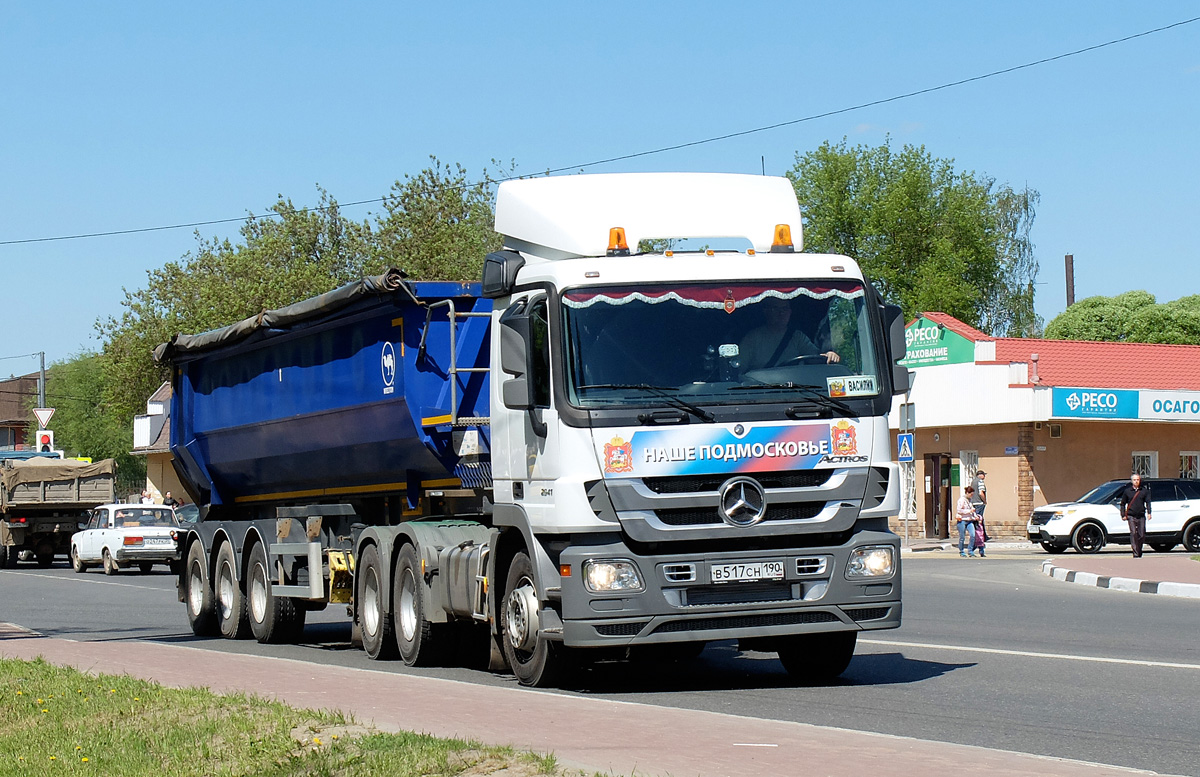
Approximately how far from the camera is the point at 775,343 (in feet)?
34.9

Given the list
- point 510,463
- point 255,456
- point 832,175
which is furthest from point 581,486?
point 832,175

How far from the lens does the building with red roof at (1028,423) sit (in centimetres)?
4269

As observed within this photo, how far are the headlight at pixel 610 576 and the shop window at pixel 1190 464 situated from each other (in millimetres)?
38192

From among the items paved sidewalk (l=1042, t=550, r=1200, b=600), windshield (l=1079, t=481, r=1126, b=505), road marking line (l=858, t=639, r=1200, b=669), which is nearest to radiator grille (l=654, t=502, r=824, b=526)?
road marking line (l=858, t=639, r=1200, b=669)

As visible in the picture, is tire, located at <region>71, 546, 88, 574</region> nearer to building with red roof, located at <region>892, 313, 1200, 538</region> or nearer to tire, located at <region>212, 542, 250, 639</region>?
tire, located at <region>212, 542, 250, 639</region>

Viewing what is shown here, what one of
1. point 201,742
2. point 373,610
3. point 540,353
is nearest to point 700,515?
point 540,353

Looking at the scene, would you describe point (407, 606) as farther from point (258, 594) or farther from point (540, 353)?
point (258, 594)

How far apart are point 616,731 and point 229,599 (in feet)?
34.5

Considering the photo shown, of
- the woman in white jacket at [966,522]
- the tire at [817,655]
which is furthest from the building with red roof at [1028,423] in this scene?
the tire at [817,655]

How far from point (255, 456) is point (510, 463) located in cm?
701

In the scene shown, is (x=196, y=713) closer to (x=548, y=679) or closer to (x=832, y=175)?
(x=548, y=679)

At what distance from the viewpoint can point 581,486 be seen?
33.7ft

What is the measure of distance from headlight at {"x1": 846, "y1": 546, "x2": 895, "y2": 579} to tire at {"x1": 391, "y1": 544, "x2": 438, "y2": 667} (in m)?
4.05

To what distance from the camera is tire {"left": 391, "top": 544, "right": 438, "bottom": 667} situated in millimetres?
13180
